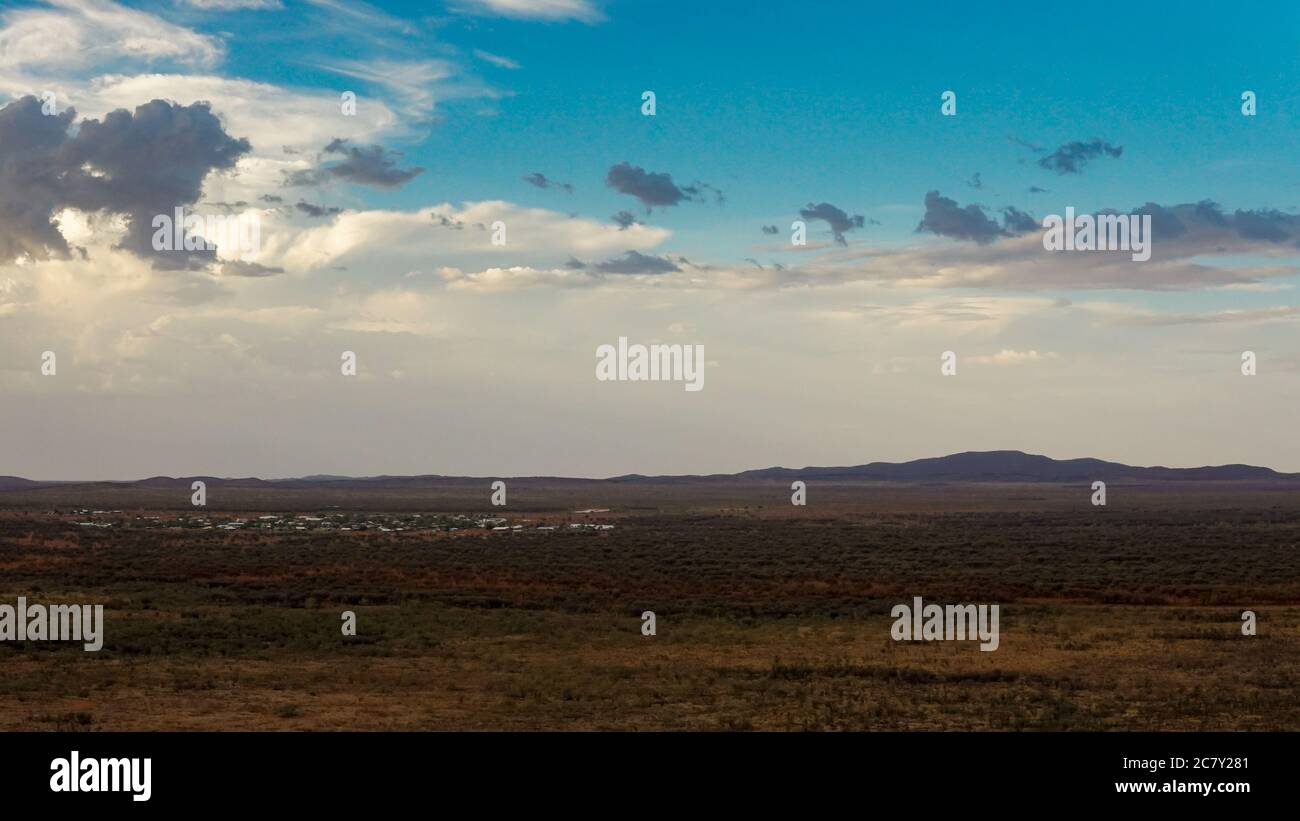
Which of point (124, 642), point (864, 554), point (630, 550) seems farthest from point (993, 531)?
point (124, 642)

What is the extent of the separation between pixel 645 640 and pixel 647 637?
50cm

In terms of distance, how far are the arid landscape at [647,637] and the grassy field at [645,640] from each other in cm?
10

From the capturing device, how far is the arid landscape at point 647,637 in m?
18.7

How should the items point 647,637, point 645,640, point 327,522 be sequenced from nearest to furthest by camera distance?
point 645,640
point 647,637
point 327,522

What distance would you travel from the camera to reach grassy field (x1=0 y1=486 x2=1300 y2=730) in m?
18.6

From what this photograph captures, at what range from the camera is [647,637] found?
1078 inches

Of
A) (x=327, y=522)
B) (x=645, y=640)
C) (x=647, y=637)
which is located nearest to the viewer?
(x=645, y=640)

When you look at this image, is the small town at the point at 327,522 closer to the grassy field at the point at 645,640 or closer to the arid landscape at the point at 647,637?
the arid landscape at the point at 647,637

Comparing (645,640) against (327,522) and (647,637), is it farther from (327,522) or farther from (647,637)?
(327,522)

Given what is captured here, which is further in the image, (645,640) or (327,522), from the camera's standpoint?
(327,522)

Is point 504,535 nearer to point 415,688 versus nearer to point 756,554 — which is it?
point 756,554

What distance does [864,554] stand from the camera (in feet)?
177

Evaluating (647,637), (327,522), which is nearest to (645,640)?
(647,637)
